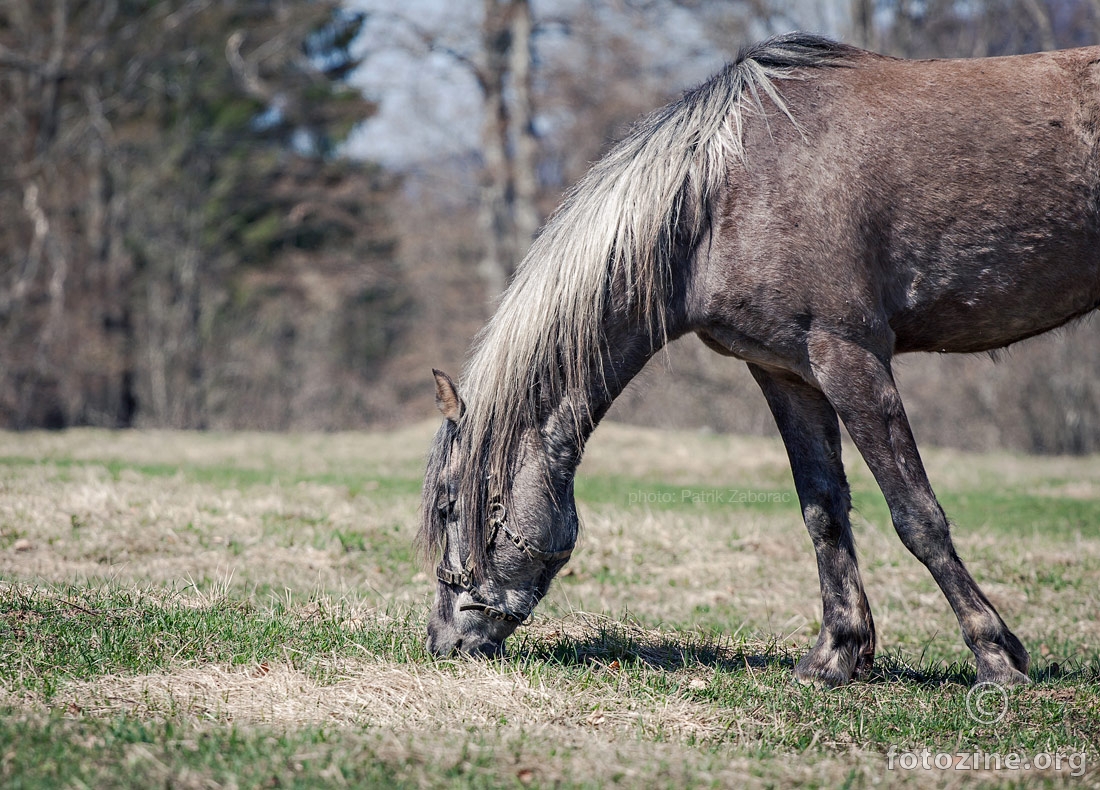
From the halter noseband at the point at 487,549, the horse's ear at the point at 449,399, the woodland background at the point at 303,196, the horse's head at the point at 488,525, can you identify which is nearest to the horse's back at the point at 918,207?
the horse's head at the point at 488,525

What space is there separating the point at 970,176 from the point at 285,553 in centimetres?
480

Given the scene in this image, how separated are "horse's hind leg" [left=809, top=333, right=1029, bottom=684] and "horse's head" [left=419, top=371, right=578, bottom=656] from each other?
1.13 meters

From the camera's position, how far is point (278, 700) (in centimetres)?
348

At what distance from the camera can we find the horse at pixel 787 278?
399 cm

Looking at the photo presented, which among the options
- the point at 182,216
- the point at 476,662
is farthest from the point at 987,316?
the point at 182,216

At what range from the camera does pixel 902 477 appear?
3.99m

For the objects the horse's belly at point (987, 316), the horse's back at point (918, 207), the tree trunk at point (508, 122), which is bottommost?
the horse's belly at point (987, 316)

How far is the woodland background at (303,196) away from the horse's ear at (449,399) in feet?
51.4

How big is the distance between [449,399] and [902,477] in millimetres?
1843

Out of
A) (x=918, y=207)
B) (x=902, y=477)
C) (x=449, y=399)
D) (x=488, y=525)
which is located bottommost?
(x=488, y=525)

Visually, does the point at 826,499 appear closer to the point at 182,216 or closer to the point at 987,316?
the point at 987,316

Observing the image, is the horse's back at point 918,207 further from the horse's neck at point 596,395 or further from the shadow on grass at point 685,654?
the shadow on grass at point 685,654

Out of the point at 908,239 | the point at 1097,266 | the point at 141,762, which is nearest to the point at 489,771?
the point at 141,762

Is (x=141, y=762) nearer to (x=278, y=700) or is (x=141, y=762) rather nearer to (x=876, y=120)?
(x=278, y=700)
